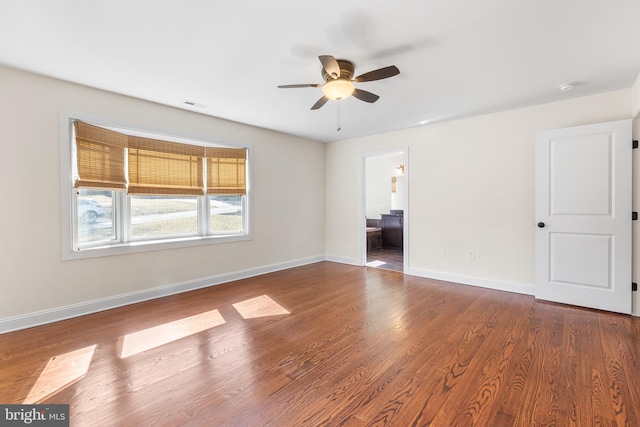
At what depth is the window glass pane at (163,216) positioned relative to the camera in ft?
12.3

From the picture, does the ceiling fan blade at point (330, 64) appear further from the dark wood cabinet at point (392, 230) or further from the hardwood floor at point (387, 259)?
the dark wood cabinet at point (392, 230)

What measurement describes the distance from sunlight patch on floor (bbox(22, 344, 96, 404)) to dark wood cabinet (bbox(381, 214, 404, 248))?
6.21 meters

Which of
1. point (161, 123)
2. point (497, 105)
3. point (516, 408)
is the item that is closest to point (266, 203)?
point (161, 123)

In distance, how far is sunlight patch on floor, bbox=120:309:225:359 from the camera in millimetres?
2459

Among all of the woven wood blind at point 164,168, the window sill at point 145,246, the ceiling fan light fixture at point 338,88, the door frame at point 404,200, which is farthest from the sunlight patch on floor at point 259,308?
the door frame at point 404,200

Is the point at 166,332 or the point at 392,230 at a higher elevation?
the point at 392,230

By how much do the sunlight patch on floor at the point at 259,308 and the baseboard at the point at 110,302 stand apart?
3.28 feet

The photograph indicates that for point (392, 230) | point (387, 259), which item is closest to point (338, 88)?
point (387, 259)

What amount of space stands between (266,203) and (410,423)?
397 cm

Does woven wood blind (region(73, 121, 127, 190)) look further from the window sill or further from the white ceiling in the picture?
the window sill

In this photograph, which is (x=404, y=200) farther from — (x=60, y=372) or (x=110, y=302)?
(x=60, y=372)

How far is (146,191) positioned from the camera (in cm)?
370

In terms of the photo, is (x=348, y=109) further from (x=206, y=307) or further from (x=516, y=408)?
(x=516, y=408)

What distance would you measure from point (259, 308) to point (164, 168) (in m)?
2.26
